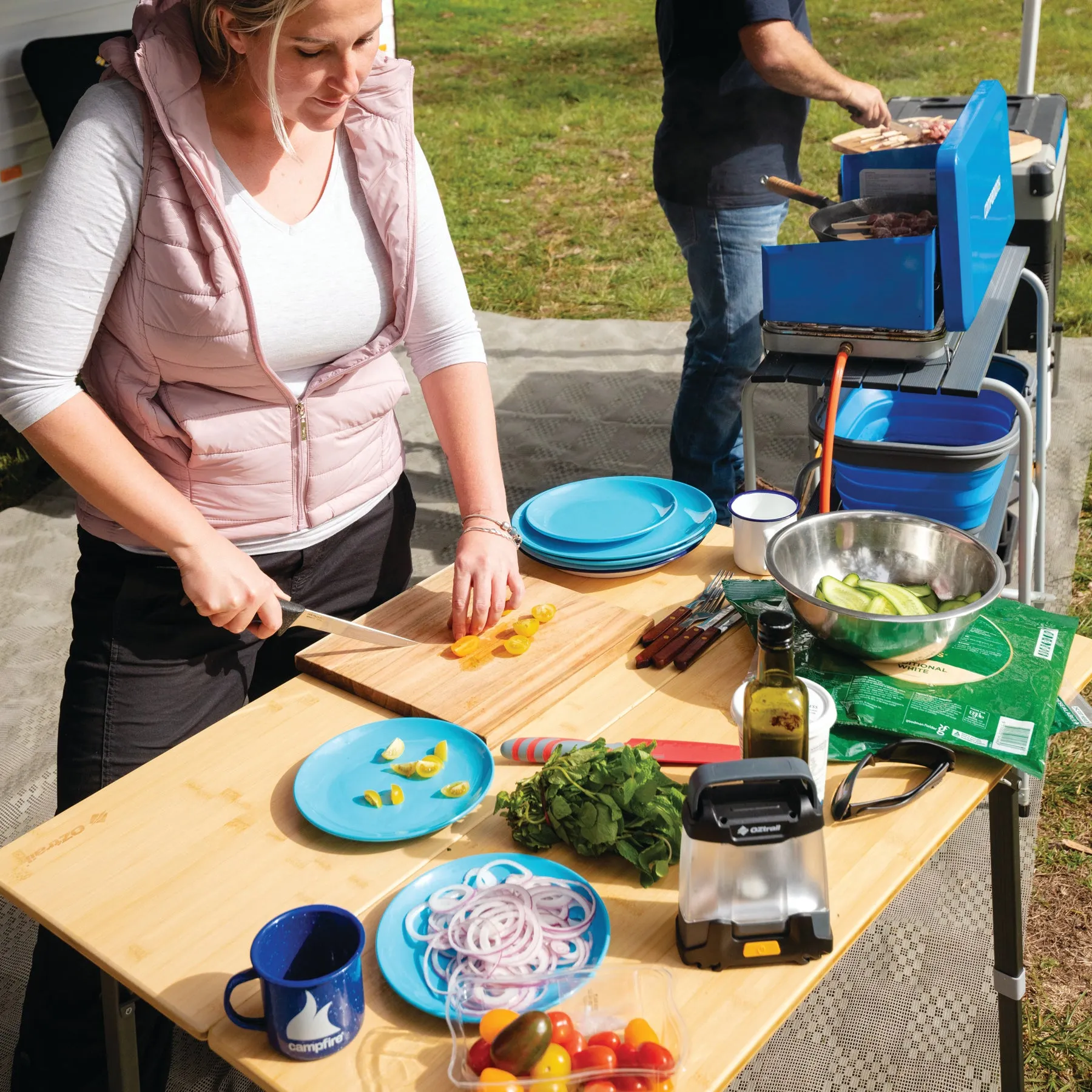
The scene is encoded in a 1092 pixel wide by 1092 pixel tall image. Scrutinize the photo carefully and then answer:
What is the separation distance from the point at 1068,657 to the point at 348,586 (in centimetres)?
109

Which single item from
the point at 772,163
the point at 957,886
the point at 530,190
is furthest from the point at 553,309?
the point at 957,886

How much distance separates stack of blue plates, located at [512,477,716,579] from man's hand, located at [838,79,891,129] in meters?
1.43

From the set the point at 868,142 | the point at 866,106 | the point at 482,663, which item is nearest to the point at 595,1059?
the point at 482,663

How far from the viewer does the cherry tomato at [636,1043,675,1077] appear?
3.38ft

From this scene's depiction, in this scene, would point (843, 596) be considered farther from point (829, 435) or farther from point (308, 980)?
point (308, 980)

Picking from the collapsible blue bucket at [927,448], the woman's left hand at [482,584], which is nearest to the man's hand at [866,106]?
the collapsible blue bucket at [927,448]

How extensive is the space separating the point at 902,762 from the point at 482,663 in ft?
1.88

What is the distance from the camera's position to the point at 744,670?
1621 millimetres

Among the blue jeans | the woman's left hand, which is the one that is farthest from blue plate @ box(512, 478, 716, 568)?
the blue jeans

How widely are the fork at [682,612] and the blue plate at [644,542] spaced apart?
0.30ft

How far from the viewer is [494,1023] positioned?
1.05 meters

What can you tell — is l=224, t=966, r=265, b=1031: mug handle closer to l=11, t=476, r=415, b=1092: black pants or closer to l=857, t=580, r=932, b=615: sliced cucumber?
l=11, t=476, r=415, b=1092: black pants

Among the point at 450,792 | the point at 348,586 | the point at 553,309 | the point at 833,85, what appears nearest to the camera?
the point at 450,792

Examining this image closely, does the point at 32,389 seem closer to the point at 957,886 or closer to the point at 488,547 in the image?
the point at 488,547
